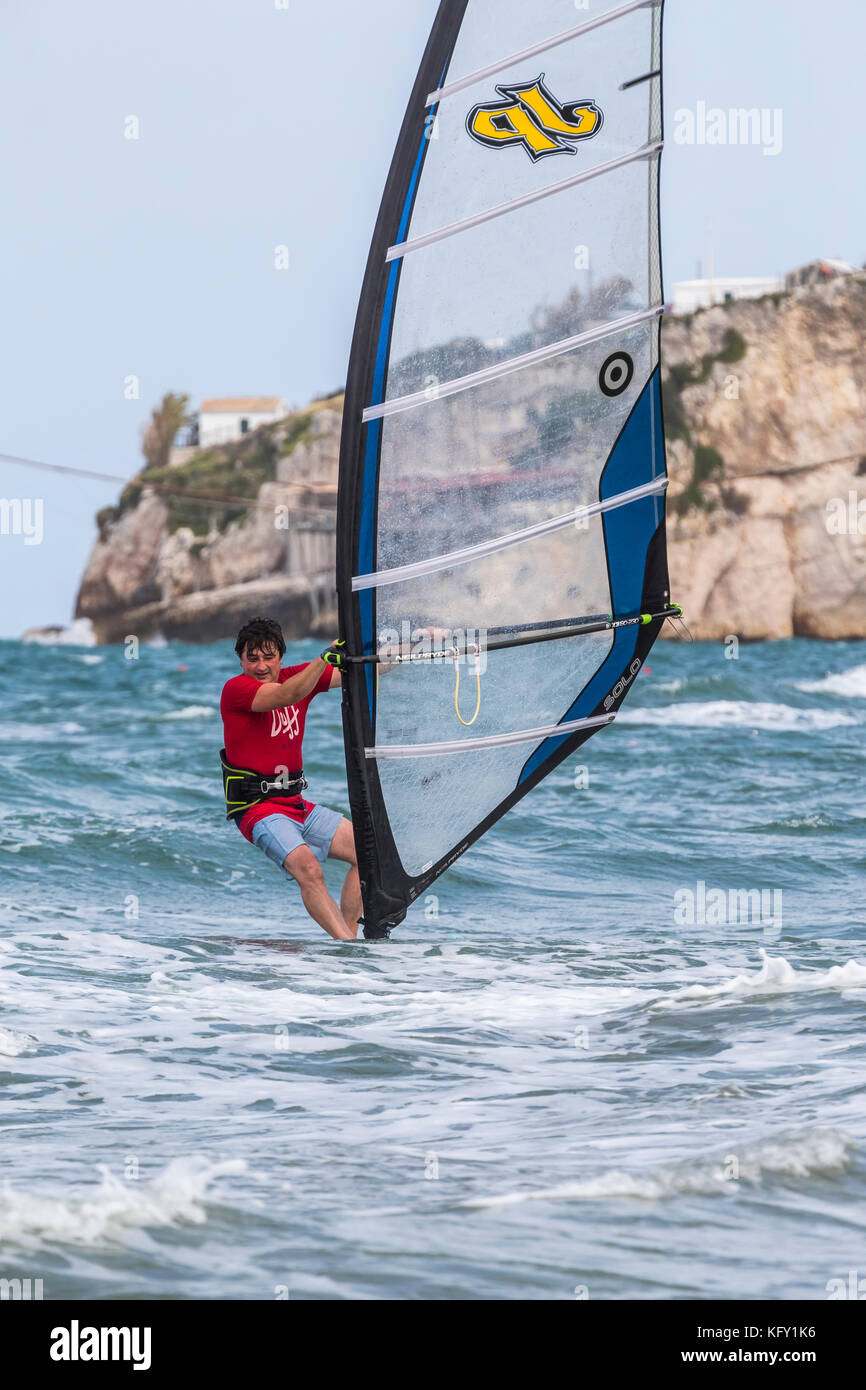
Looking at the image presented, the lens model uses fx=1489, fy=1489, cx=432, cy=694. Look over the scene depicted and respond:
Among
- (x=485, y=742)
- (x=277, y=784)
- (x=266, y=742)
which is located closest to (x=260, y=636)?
(x=266, y=742)

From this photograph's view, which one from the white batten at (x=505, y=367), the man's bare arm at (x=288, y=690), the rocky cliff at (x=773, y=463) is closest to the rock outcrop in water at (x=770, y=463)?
the rocky cliff at (x=773, y=463)

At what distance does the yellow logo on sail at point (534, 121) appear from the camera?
505 centimetres

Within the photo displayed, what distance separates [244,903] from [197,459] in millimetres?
67129

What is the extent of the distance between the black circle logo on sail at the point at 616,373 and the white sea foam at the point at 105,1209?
10.9 feet

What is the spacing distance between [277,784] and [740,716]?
12.6 metres

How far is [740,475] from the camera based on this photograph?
44469 millimetres

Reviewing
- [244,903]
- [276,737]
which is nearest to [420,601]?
[276,737]

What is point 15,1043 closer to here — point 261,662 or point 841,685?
point 261,662

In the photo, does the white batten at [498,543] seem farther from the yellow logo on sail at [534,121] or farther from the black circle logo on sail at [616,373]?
the yellow logo on sail at [534,121]

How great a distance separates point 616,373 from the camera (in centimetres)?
547

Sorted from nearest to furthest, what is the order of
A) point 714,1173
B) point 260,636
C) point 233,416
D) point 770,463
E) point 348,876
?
1. point 714,1173
2. point 260,636
3. point 348,876
4. point 770,463
5. point 233,416

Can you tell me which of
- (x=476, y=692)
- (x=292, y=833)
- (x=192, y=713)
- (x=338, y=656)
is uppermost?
(x=192, y=713)

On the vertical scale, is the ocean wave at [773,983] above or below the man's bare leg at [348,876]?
below

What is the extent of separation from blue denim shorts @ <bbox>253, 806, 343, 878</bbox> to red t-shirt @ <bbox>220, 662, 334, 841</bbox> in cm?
3
